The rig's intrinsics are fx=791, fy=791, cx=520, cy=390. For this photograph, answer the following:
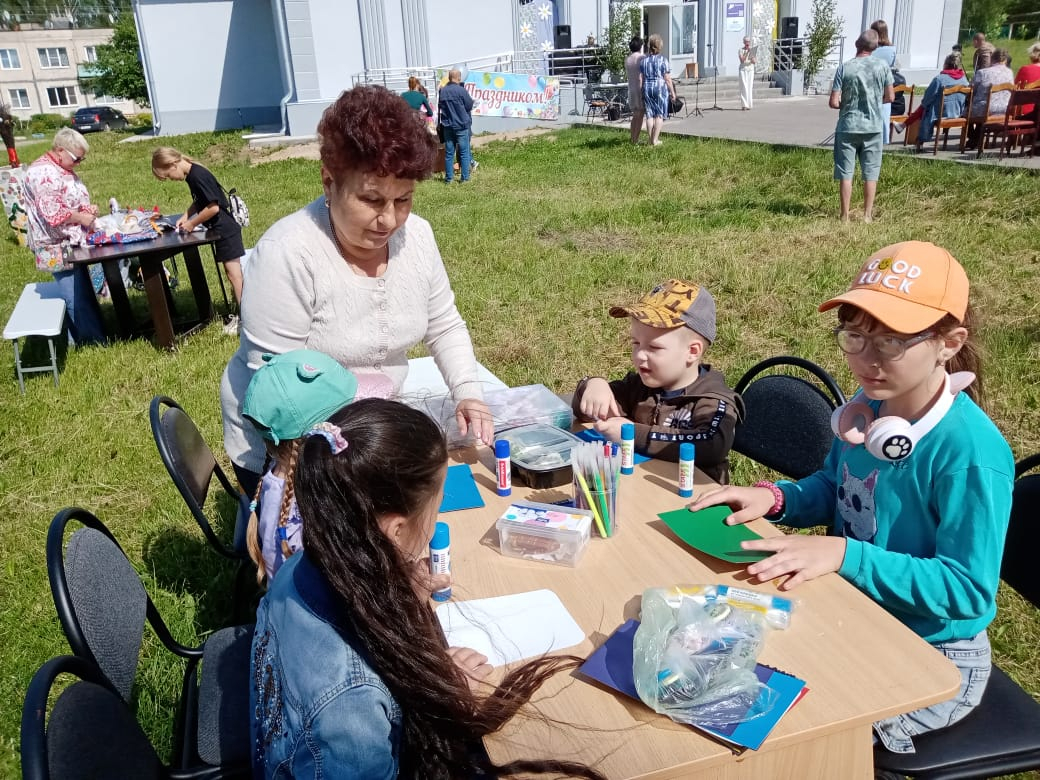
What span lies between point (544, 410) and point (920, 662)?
4.65 ft

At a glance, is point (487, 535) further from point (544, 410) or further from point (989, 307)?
point (989, 307)

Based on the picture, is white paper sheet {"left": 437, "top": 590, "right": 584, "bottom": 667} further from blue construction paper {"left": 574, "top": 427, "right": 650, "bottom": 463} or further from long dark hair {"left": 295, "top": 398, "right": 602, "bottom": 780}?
blue construction paper {"left": 574, "top": 427, "right": 650, "bottom": 463}

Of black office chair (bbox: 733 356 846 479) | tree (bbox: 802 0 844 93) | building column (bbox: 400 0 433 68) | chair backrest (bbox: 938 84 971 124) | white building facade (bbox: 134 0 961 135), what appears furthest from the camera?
tree (bbox: 802 0 844 93)

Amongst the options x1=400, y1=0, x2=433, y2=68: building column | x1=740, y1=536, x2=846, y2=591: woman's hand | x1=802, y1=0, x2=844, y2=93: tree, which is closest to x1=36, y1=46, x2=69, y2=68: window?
x1=400, y1=0, x2=433, y2=68: building column

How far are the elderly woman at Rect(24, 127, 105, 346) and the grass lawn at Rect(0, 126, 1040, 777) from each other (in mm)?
410

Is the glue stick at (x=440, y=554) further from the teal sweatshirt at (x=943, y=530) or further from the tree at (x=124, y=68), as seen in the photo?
the tree at (x=124, y=68)

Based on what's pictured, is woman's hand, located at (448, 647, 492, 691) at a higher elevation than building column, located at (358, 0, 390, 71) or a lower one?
lower

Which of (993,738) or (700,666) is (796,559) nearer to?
(700,666)

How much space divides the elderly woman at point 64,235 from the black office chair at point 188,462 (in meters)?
4.30

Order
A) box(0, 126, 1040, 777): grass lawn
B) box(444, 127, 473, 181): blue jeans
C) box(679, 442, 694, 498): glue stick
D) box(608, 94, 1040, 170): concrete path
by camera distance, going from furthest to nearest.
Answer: box(444, 127, 473, 181): blue jeans, box(608, 94, 1040, 170): concrete path, box(0, 126, 1040, 777): grass lawn, box(679, 442, 694, 498): glue stick

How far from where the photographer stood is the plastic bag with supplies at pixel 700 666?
1315mm

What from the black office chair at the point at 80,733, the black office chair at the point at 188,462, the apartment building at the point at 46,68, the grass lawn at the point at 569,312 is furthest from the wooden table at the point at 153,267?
the apartment building at the point at 46,68

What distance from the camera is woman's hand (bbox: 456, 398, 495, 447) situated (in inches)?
96.0

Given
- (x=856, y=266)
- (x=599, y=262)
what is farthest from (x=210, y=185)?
(x=856, y=266)
